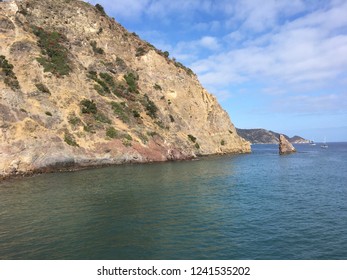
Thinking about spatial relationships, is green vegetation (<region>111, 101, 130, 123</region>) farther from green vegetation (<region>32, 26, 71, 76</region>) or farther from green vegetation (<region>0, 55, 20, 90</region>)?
green vegetation (<region>0, 55, 20, 90</region>)

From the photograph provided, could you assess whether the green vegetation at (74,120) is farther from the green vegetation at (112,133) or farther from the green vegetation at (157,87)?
the green vegetation at (157,87)

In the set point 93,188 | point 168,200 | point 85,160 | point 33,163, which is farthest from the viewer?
point 85,160

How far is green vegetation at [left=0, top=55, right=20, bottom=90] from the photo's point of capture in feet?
224

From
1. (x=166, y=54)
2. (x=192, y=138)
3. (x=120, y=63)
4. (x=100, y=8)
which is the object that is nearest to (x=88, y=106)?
(x=120, y=63)

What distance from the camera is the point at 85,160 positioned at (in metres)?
67.4

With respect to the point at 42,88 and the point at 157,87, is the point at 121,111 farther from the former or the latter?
the point at 157,87

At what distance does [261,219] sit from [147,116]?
229 feet

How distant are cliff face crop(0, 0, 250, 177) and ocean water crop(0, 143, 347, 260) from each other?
15.9 metres

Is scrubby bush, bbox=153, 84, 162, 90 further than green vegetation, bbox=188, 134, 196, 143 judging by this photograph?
Yes

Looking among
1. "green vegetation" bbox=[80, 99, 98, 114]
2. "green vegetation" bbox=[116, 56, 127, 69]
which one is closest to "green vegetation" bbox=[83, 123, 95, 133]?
"green vegetation" bbox=[80, 99, 98, 114]

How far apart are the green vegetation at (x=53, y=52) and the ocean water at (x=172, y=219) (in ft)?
132

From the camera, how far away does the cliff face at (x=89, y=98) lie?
210ft

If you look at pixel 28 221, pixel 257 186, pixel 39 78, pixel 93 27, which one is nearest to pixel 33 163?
pixel 39 78

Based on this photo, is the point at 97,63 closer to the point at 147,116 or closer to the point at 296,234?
the point at 147,116
